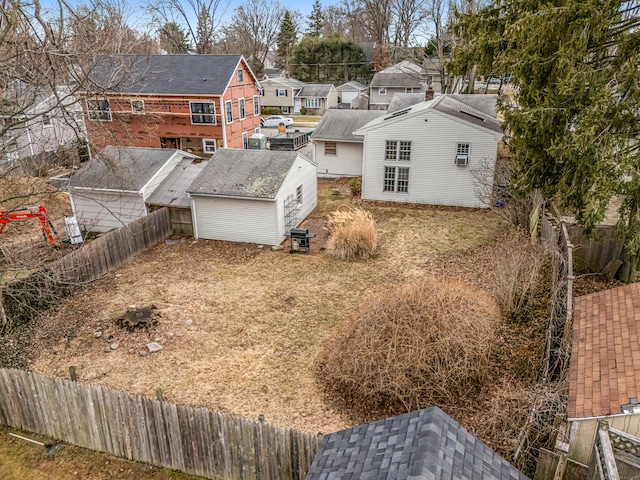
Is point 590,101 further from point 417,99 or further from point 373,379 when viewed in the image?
point 417,99

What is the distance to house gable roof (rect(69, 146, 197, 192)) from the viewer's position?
17.5 meters

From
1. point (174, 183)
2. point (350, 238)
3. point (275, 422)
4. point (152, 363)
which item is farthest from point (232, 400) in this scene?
point (174, 183)

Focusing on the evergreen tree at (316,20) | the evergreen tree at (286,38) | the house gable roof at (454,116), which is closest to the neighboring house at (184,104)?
the house gable roof at (454,116)

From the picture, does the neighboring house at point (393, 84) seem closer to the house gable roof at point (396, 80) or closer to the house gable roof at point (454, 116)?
the house gable roof at point (396, 80)

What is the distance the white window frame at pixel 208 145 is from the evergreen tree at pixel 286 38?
3971 centimetres

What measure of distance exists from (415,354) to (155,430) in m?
4.66

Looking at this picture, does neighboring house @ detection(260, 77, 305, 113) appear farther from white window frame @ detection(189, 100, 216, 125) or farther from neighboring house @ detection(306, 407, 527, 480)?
neighboring house @ detection(306, 407, 527, 480)

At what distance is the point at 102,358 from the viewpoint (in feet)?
34.9

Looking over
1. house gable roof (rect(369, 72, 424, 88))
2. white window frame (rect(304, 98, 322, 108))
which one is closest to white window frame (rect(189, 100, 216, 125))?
white window frame (rect(304, 98, 322, 108))

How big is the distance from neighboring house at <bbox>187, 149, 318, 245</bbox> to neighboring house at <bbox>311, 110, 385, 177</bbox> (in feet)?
26.1

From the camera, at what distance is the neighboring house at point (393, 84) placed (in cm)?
4766

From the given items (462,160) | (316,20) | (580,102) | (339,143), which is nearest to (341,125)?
(339,143)

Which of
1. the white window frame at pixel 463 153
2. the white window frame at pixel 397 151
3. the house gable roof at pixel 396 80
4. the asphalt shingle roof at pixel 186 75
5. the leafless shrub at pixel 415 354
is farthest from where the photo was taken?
the house gable roof at pixel 396 80

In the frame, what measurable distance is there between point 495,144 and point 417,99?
948cm
